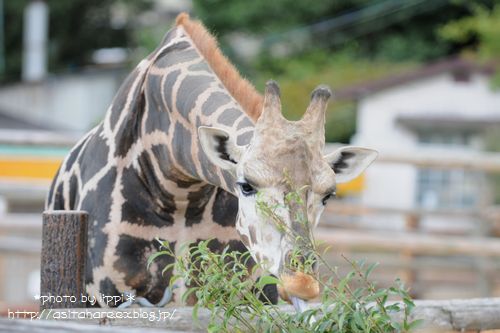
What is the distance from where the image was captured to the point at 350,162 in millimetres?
3484

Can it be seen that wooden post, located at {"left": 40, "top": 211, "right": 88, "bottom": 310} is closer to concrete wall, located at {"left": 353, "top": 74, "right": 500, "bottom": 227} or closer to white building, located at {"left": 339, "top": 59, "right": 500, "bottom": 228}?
white building, located at {"left": 339, "top": 59, "right": 500, "bottom": 228}

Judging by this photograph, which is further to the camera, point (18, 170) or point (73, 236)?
point (18, 170)

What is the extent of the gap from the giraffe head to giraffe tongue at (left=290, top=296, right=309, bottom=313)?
0.03 metres

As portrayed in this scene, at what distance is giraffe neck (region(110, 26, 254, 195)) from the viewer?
11.9 feet

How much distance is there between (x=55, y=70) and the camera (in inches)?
968

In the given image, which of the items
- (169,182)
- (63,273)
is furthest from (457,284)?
(63,273)

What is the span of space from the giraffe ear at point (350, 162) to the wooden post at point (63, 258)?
0.79 meters

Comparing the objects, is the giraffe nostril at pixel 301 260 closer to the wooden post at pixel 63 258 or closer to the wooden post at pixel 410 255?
the wooden post at pixel 63 258

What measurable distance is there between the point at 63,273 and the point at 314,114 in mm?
846

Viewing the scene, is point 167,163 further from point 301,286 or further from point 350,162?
point 301,286

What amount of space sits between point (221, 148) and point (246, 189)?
0.61 ft

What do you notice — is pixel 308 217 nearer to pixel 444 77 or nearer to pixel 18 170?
pixel 18 170

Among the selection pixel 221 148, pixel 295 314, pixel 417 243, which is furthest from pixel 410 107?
pixel 295 314

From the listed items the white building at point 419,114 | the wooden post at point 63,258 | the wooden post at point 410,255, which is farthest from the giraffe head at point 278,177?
the white building at point 419,114
